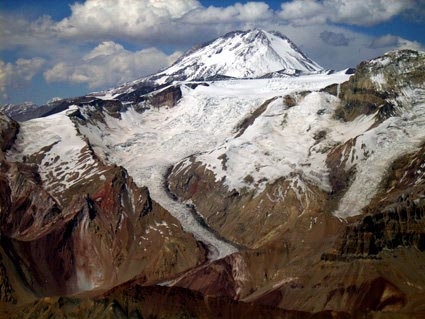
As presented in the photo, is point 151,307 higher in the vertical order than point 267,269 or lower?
higher

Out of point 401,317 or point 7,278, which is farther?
point 7,278

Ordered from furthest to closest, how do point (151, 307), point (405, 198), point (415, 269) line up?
point (405, 198), point (415, 269), point (151, 307)

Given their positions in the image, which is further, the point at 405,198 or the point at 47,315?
the point at 405,198

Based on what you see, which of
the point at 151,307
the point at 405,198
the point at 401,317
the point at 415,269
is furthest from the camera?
the point at 405,198

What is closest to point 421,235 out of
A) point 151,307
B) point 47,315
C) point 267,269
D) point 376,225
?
point 376,225

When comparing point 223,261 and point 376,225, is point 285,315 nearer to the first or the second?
point 376,225

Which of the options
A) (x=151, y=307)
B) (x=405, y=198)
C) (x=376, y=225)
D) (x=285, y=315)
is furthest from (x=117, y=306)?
(x=405, y=198)

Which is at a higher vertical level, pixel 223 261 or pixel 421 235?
pixel 421 235

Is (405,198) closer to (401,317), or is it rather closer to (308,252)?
(308,252)
